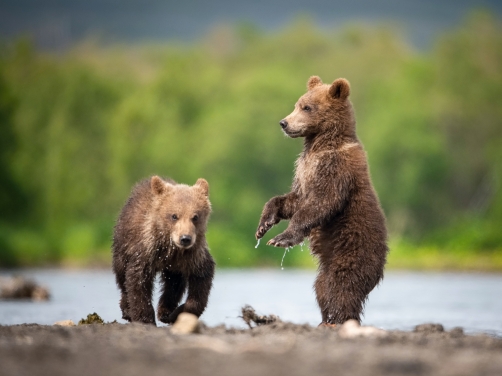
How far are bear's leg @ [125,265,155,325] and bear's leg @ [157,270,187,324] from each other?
1.61 ft

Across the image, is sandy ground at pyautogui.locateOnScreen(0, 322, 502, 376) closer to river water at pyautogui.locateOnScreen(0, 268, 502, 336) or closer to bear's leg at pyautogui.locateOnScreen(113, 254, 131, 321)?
bear's leg at pyautogui.locateOnScreen(113, 254, 131, 321)

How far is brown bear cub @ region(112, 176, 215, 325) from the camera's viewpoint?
28.4 feet

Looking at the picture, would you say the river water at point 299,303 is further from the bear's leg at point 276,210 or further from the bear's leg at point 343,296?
the bear's leg at point 343,296

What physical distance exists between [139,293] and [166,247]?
1.55 feet

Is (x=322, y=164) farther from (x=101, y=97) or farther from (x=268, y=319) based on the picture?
(x=101, y=97)

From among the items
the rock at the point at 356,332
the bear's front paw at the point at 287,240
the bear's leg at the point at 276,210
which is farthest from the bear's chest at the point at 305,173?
the rock at the point at 356,332

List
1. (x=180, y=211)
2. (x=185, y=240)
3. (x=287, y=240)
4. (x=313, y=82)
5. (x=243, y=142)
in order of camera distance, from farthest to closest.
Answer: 1. (x=243, y=142)
2. (x=313, y=82)
3. (x=287, y=240)
4. (x=180, y=211)
5. (x=185, y=240)

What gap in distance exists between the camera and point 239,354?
19.6ft

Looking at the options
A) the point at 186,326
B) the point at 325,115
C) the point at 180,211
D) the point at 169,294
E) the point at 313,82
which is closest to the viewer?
the point at 186,326

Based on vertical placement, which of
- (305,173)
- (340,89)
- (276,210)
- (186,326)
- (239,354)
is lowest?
(239,354)

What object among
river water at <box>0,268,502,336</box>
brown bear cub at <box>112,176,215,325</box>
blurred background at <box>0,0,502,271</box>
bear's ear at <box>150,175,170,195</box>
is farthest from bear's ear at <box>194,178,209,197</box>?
blurred background at <box>0,0,502,271</box>

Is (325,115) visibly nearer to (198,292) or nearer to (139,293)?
(198,292)

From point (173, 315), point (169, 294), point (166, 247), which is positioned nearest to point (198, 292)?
point (173, 315)

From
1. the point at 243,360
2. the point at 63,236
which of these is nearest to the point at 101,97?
the point at 63,236
